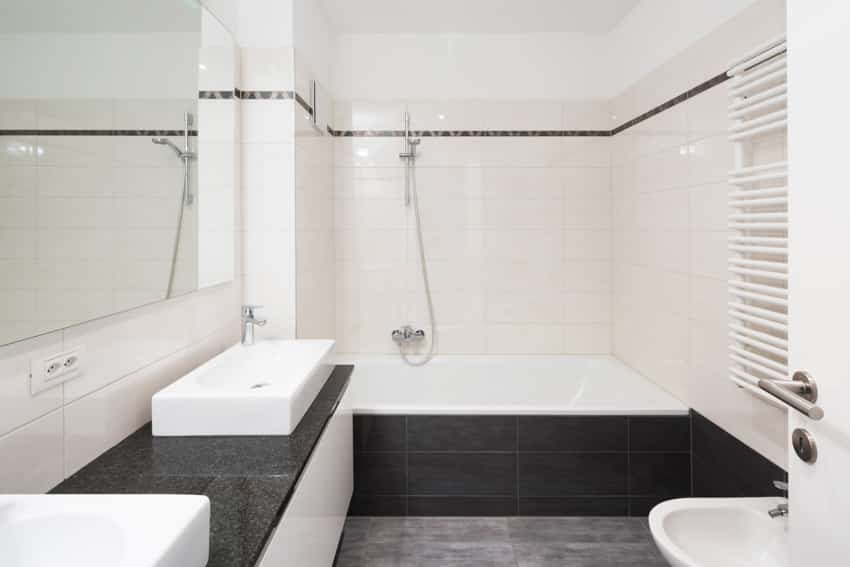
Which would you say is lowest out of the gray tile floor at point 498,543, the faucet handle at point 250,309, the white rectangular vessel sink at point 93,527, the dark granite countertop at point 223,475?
the gray tile floor at point 498,543

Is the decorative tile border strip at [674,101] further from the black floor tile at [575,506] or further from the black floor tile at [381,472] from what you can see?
the black floor tile at [381,472]

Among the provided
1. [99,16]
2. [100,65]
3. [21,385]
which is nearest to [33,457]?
[21,385]

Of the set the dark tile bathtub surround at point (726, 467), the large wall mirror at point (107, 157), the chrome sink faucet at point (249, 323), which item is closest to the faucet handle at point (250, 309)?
the chrome sink faucet at point (249, 323)

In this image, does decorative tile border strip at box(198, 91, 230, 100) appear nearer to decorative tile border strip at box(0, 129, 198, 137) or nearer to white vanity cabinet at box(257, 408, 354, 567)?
decorative tile border strip at box(0, 129, 198, 137)

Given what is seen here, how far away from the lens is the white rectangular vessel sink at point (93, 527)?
0.77 meters

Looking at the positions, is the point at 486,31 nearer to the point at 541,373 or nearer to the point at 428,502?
the point at 541,373

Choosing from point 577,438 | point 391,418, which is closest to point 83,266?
point 391,418

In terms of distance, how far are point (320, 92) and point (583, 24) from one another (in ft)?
5.52

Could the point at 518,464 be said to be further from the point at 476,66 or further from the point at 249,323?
the point at 476,66

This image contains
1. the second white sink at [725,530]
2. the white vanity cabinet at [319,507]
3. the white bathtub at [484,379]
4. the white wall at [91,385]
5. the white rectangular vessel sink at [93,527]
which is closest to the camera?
the white rectangular vessel sink at [93,527]

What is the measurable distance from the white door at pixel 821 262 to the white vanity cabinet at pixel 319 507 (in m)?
1.00

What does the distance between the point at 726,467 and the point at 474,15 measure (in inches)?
106

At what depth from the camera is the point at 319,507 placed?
1.59 metres

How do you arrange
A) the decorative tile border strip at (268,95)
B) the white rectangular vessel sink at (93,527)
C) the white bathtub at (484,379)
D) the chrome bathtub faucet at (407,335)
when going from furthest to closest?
the chrome bathtub faucet at (407,335) < the white bathtub at (484,379) < the decorative tile border strip at (268,95) < the white rectangular vessel sink at (93,527)
